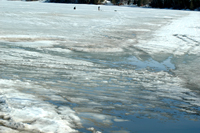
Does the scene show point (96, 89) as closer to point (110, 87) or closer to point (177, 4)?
point (110, 87)

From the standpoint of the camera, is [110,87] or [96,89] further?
[110,87]

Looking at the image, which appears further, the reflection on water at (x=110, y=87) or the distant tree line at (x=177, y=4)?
the distant tree line at (x=177, y=4)

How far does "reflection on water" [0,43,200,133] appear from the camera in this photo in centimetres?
337

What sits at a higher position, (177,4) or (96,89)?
(177,4)

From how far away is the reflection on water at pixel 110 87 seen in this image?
11.1 feet

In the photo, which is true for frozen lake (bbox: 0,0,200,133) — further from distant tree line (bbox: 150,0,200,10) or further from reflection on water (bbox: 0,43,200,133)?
distant tree line (bbox: 150,0,200,10)

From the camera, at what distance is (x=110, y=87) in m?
4.84

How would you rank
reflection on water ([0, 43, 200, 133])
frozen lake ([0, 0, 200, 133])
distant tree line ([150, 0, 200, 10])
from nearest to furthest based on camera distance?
frozen lake ([0, 0, 200, 133]) → reflection on water ([0, 43, 200, 133]) → distant tree line ([150, 0, 200, 10])

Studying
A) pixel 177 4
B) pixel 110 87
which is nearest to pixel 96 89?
pixel 110 87

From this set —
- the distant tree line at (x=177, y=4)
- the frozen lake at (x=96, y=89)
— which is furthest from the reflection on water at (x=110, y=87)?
the distant tree line at (x=177, y=4)

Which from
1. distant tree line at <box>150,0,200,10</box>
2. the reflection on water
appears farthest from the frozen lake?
distant tree line at <box>150,0,200,10</box>

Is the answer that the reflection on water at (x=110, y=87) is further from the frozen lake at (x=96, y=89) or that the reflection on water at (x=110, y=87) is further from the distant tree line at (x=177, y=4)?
the distant tree line at (x=177, y=4)

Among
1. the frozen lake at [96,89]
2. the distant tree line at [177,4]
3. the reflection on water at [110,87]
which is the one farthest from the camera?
the distant tree line at [177,4]

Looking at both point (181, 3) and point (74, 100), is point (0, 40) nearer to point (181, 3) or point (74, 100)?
point (74, 100)
